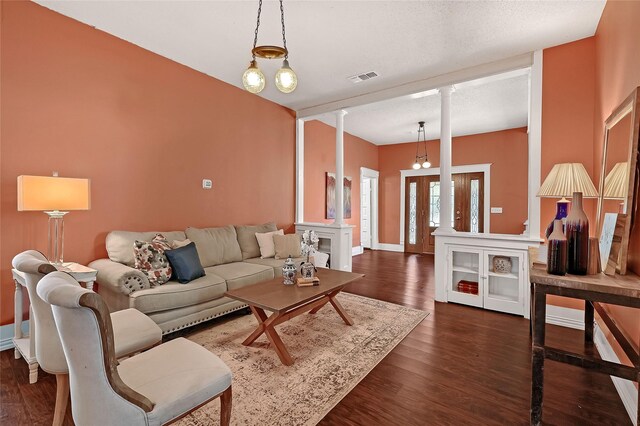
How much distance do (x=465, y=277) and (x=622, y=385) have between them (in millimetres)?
1991

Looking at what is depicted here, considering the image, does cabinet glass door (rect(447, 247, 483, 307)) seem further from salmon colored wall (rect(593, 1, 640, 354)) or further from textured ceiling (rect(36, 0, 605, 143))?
textured ceiling (rect(36, 0, 605, 143))

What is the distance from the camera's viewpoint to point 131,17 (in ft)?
9.27

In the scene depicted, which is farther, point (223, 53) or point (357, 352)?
point (223, 53)

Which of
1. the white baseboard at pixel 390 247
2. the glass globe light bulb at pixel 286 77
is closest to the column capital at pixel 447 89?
the glass globe light bulb at pixel 286 77

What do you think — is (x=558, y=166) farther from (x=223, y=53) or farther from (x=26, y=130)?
(x=26, y=130)

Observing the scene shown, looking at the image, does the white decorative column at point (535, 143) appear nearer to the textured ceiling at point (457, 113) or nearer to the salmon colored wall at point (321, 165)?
the textured ceiling at point (457, 113)

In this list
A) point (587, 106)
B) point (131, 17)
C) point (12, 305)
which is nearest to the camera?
point (12, 305)

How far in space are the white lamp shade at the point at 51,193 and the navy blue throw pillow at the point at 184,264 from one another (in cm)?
82

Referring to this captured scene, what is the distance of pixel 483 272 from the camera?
11.7ft

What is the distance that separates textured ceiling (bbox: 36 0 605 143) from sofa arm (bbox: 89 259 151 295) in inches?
93.5

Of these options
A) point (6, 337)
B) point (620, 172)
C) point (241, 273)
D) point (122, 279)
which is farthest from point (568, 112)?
point (6, 337)

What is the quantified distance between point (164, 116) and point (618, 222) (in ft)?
14.0

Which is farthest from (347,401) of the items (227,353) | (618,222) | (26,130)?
(26,130)

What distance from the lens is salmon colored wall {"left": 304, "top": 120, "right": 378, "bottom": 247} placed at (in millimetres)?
6031
